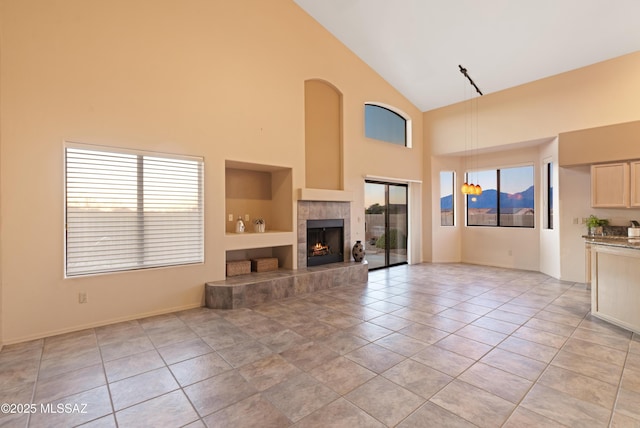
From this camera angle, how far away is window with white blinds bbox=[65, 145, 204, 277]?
3873 mm

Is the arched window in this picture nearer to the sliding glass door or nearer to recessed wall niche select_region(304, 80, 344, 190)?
recessed wall niche select_region(304, 80, 344, 190)

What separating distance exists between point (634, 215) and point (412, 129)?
15.9 feet

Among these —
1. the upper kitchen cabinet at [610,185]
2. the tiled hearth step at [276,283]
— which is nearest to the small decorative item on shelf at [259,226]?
the tiled hearth step at [276,283]

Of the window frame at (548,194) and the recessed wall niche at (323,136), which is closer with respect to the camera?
the recessed wall niche at (323,136)

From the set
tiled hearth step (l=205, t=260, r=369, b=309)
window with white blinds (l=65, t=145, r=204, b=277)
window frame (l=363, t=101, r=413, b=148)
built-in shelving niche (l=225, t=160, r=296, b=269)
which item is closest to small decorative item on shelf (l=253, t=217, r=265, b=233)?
built-in shelving niche (l=225, t=160, r=296, b=269)

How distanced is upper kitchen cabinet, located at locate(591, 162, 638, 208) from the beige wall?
5421 mm

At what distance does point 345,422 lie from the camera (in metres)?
2.14

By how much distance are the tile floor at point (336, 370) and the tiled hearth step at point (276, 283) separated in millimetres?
240

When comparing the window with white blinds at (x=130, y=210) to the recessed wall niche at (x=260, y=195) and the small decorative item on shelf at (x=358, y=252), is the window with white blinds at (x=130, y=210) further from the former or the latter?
the small decorative item on shelf at (x=358, y=252)

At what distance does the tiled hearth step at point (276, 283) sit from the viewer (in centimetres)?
468

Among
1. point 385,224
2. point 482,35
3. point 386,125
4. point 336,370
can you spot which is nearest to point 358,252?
point 385,224

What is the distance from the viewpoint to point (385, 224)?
8039 millimetres

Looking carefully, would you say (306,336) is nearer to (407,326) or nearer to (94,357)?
(407,326)

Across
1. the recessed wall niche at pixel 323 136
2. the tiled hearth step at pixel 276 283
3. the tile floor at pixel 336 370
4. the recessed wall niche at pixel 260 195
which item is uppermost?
the recessed wall niche at pixel 323 136
